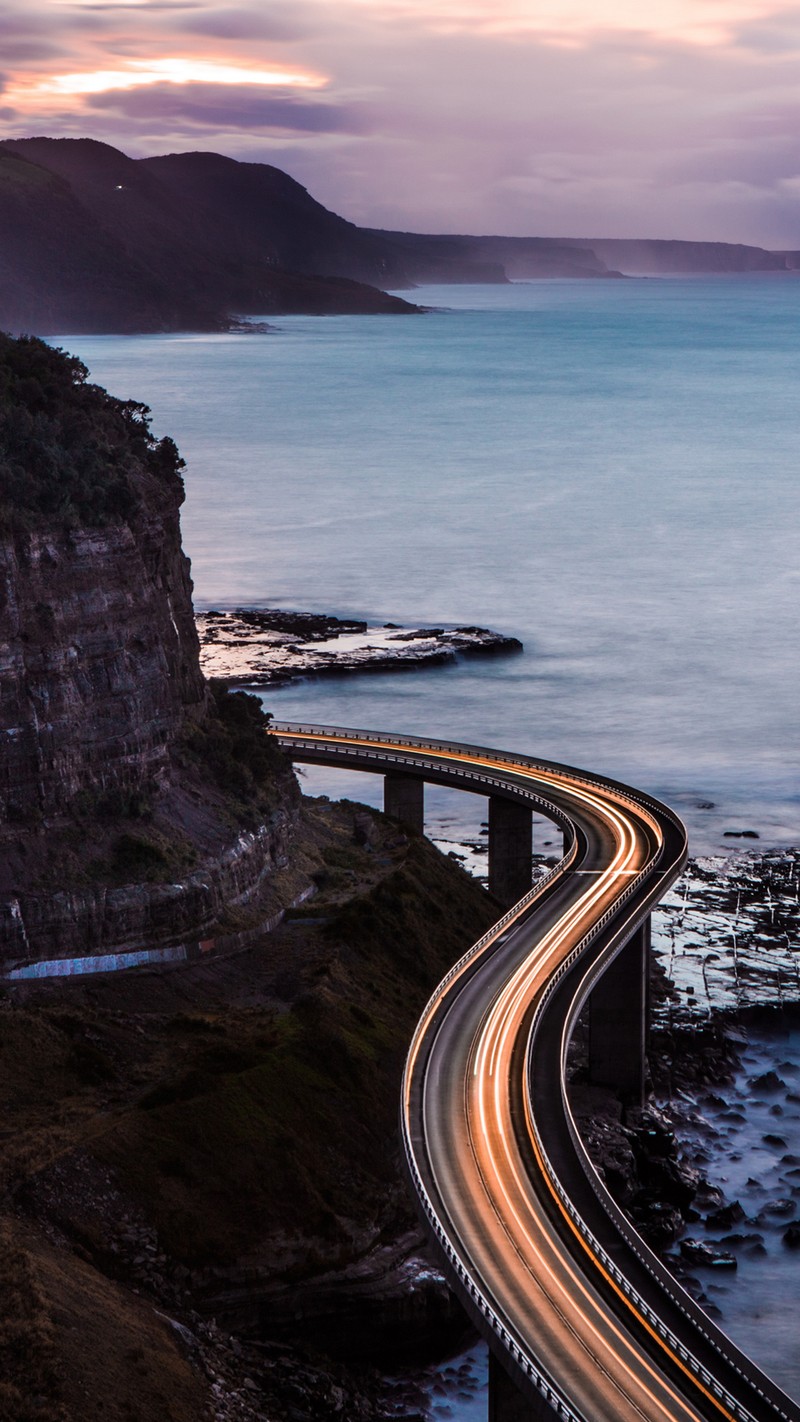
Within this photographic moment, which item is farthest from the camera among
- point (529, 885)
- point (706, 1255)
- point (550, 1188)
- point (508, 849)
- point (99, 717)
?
point (529, 885)

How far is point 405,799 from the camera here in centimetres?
10169

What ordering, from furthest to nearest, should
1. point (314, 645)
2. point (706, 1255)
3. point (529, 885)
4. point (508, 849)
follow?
point (314, 645)
point (529, 885)
point (508, 849)
point (706, 1255)

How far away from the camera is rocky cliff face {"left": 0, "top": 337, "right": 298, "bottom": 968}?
2719 inches

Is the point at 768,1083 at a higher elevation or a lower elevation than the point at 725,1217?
higher

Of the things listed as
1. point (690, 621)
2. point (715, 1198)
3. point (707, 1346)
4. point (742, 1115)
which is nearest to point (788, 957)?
point (742, 1115)

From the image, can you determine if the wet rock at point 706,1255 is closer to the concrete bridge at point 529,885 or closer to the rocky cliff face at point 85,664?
the concrete bridge at point 529,885

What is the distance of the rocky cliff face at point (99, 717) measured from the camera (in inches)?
2719

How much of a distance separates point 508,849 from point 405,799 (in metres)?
8.73

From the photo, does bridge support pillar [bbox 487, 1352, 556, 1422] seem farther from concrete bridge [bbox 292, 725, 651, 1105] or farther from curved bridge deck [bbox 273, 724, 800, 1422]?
concrete bridge [bbox 292, 725, 651, 1105]

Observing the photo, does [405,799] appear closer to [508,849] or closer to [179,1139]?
[508,849]

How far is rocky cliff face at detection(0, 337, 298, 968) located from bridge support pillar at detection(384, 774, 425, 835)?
1783 centimetres

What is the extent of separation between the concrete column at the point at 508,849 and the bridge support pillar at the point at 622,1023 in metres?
19.0

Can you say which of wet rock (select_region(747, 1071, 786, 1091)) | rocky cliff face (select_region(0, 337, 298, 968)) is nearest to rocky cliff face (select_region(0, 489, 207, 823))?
rocky cliff face (select_region(0, 337, 298, 968))

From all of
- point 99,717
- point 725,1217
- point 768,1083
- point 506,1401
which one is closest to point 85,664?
point 99,717
